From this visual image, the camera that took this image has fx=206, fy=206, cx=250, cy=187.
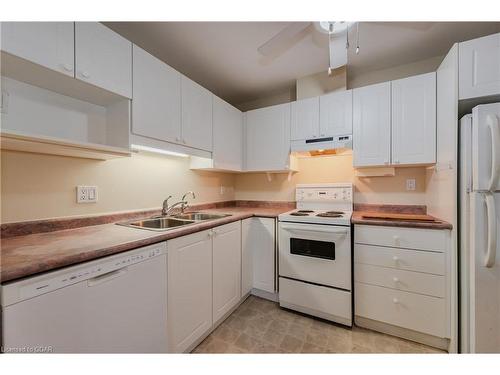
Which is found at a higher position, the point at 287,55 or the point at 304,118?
the point at 287,55

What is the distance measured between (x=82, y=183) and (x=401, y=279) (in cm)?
Answer: 244

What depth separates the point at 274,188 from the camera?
9.16 ft

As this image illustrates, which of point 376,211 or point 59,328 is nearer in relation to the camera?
point 59,328

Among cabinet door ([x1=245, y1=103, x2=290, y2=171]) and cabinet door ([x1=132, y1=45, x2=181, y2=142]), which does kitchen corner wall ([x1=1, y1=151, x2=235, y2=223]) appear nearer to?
cabinet door ([x1=132, y1=45, x2=181, y2=142])

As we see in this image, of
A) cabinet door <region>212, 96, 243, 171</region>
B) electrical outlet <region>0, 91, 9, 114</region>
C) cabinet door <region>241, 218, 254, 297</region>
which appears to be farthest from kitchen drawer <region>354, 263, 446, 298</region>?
electrical outlet <region>0, 91, 9, 114</region>

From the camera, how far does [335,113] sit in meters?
2.11

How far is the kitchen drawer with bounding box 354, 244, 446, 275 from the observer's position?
1.50m

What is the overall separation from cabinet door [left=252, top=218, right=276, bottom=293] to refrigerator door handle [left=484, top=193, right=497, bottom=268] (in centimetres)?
147

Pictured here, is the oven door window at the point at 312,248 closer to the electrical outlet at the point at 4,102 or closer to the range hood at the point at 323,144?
the range hood at the point at 323,144

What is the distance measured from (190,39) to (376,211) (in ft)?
7.93
